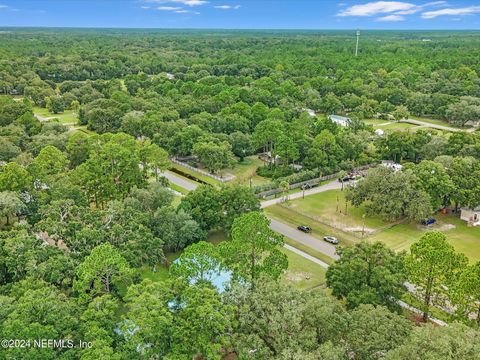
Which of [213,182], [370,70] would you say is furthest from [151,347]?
[370,70]

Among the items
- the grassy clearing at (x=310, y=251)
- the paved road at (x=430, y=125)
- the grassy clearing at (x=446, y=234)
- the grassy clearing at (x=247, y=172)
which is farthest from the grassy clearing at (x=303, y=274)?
the paved road at (x=430, y=125)

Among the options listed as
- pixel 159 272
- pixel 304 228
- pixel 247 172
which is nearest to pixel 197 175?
pixel 247 172

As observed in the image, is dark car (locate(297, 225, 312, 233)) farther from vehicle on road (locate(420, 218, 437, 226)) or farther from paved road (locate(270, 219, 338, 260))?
vehicle on road (locate(420, 218, 437, 226))

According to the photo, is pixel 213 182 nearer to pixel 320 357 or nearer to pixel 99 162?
pixel 99 162

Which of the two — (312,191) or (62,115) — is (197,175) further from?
(62,115)

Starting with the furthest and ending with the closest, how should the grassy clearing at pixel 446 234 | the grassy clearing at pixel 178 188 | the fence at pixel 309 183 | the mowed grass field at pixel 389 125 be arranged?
1. the mowed grass field at pixel 389 125
2. the grassy clearing at pixel 178 188
3. the fence at pixel 309 183
4. the grassy clearing at pixel 446 234

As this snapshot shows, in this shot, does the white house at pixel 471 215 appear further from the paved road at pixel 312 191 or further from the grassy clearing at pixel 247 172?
the grassy clearing at pixel 247 172
